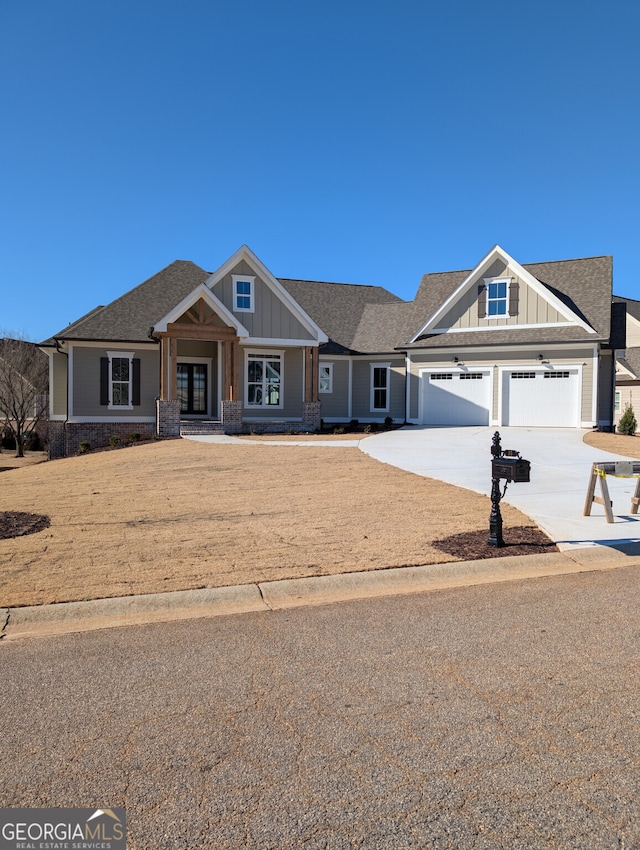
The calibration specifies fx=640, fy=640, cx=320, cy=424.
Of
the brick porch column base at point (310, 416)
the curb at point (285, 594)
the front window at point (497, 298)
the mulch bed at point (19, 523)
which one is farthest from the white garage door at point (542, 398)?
the mulch bed at point (19, 523)

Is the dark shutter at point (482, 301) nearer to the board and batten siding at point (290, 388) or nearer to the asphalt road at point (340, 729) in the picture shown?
the board and batten siding at point (290, 388)

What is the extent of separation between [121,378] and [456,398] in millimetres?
13746

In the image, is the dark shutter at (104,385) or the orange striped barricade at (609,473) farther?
the dark shutter at (104,385)

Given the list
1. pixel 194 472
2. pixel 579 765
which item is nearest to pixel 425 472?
pixel 194 472

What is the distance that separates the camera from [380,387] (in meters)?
29.5

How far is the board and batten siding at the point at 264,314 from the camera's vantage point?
83.7 ft

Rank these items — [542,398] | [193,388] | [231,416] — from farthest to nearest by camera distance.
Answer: [193,388] → [542,398] → [231,416]

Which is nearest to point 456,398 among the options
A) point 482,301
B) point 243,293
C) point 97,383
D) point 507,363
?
point 507,363

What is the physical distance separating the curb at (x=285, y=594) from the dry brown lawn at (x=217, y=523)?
0.65 feet

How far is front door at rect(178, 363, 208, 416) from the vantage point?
27.7 metres

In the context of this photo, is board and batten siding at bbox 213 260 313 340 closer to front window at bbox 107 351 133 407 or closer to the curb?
front window at bbox 107 351 133 407

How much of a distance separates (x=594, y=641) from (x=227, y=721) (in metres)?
2.98

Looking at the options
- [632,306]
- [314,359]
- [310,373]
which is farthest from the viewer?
[632,306]

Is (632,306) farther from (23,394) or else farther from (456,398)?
(23,394)
